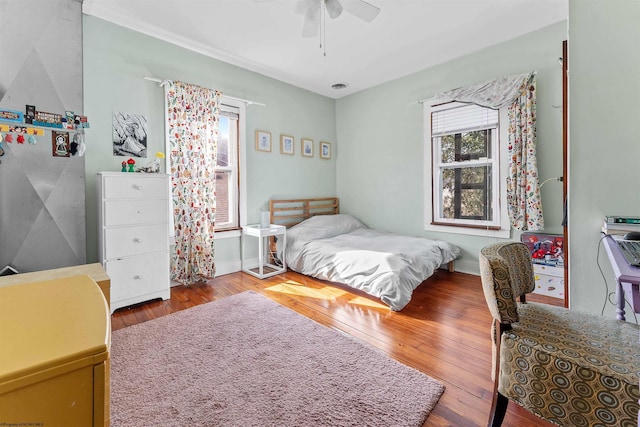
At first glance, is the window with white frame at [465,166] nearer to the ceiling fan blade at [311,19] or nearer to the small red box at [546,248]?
the small red box at [546,248]

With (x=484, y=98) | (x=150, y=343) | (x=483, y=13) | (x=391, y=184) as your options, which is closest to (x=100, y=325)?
(x=150, y=343)

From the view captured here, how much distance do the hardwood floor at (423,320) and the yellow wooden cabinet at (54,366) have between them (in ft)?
4.61

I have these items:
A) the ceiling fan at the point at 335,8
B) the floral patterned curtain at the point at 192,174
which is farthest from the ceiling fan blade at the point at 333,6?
the floral patterned curtain at the point at 192,174

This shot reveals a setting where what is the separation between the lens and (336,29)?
9.62ft

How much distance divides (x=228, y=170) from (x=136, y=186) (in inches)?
50.3

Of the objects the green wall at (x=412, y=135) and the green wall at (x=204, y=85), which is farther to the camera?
the green wall at (x=412, y=135)

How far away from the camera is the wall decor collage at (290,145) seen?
13.2ft

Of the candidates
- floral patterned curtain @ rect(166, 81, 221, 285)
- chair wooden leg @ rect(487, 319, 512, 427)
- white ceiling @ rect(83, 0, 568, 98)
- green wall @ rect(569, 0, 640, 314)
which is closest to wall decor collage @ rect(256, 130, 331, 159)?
floral patterned curtain @ rect(166, 81, 221, 285)

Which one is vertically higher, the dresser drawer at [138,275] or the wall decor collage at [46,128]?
the wall decor collage at [46,128]

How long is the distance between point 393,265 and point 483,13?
248 cm

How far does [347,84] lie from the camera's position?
173 inches

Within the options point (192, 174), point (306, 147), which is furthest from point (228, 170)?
point (306, 147)

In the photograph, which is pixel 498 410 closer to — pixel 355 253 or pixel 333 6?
pixel 355 253

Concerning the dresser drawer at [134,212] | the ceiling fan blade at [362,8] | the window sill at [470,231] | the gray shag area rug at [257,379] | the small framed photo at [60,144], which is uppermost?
the ceiling fan blade at [362,8]
